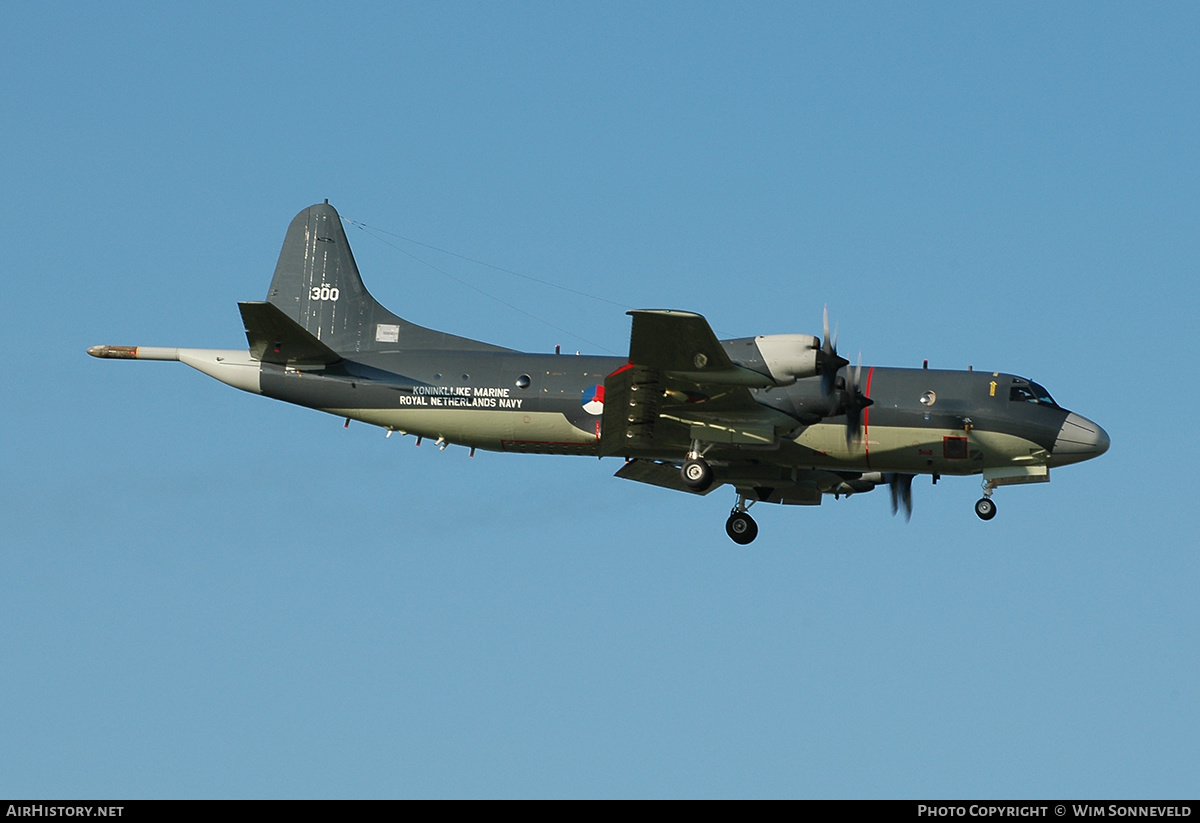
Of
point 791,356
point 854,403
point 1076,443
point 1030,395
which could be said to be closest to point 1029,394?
point 1030,395

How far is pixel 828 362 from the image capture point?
1199 inches

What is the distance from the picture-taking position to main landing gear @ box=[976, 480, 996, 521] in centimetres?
3297

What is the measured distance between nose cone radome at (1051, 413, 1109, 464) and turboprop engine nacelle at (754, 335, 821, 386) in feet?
21.7

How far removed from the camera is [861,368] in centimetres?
3294

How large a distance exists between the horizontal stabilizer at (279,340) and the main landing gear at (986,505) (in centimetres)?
1523

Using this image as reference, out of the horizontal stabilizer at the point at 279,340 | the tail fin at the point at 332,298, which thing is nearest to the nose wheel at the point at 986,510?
the tail fin at the point at 332,298

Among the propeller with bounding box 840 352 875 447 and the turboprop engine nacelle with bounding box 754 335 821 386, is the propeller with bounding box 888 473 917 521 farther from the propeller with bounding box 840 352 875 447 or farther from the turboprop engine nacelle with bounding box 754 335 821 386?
the turboprop engine nacelle with bounding box 754 335 821 386

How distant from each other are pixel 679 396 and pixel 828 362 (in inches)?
132

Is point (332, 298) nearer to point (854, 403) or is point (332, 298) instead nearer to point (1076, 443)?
point (854, 403)
